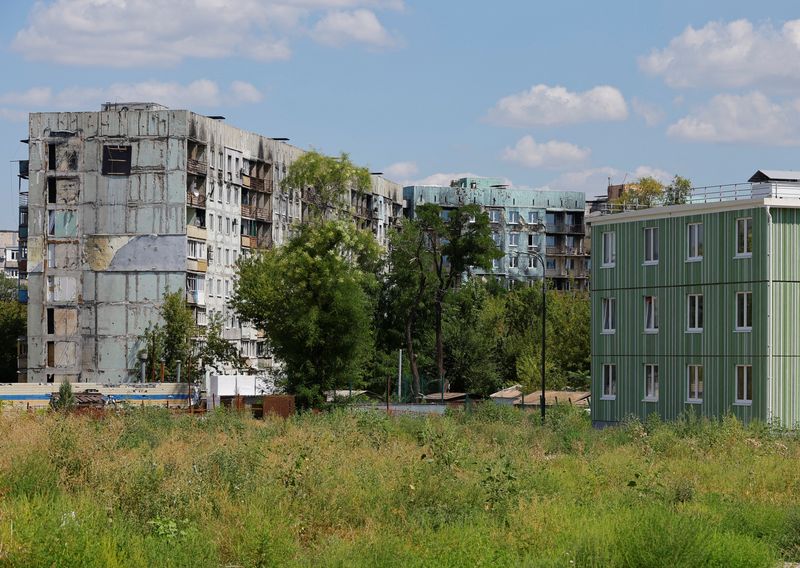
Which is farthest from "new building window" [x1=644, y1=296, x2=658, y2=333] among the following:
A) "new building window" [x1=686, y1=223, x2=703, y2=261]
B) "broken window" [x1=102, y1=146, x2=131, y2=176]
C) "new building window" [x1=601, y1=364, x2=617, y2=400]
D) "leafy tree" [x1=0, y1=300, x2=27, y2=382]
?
"leafy tree" [x1=0, y1=300, x2=27, y2=382]

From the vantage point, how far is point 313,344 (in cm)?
7175

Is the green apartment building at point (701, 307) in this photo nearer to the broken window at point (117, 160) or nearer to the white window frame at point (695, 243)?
the white window frame at point (695, 243)

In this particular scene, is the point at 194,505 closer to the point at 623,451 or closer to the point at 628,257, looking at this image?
the point at 623,451

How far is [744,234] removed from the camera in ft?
170

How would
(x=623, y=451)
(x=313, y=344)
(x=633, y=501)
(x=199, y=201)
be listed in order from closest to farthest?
(x=633, y=501) < (x=623, y=451) < (x=313, y=344) < (x=199, y=201)

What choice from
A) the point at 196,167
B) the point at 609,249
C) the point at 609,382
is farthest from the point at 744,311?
the point at 196,167

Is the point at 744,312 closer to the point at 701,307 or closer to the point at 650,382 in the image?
the point at 701,307

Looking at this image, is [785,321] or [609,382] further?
[609,382]

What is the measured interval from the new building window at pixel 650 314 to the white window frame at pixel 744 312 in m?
4.43

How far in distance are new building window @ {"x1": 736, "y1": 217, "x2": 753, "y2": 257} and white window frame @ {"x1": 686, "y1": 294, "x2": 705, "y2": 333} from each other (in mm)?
2606

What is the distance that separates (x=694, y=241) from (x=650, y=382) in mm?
5881

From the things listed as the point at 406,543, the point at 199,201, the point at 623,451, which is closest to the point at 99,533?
the point at 406,543

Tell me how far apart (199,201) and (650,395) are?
4926 centimetres

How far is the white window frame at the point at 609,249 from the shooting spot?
5838 centimetres
